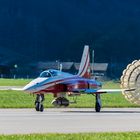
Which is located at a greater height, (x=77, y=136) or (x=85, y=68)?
(x=85, y=68)

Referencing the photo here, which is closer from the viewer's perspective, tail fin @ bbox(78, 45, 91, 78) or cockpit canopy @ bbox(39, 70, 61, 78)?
cockpit canopy @ bbox(39, 70, 61, 78)

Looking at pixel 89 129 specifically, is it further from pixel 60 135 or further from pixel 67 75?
pixel 67 75

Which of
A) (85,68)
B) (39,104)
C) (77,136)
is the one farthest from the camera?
(85,68)

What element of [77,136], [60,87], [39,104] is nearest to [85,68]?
[60,87]

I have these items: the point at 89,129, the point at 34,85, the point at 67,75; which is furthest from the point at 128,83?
the point at 89,129

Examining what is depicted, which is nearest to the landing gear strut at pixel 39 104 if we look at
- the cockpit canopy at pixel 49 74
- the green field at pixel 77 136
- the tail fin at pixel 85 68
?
the cockpit canopy at pixel 49 74

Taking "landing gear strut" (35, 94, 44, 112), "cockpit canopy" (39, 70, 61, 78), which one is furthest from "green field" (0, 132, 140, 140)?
"cockpit canopy" (39, 70, 61, 78)

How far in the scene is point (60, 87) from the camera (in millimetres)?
39500

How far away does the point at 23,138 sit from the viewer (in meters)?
19.9

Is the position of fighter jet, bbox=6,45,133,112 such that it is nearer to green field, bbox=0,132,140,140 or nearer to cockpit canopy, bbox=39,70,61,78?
cockpit canopy, bbox=39,70,61,78

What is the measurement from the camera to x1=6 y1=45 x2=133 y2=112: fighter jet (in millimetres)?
37594

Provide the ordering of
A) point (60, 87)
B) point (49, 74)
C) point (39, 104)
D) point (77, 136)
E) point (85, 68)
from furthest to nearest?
1. point (85, 68)
2. point (60, 87)
3. point (49, 74)
4. point (39, 104)
5. point (77, 136)

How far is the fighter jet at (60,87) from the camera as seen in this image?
3759cm

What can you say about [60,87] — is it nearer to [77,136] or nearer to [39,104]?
[39,104]
